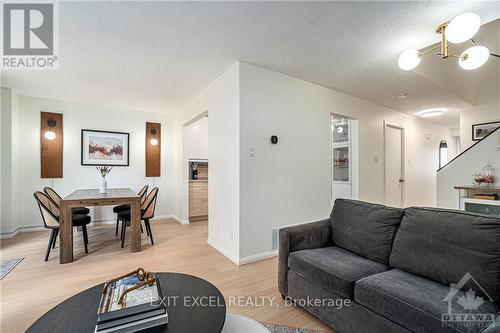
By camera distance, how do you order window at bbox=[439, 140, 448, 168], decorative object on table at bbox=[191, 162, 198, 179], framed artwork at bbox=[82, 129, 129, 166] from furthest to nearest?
window at bbox=[439, 140, 448, 168]
decorative object on table at bbox=[191, 162, 198, 179]
framed artwork at bbox=[82, 129, 129, 166]

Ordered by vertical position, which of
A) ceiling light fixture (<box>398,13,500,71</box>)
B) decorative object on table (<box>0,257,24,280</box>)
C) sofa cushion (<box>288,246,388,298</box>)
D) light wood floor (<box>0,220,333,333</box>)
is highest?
ceiling light fixture (<box>398,13,500,71</box>)

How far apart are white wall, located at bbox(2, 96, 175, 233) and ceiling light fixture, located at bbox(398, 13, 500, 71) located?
16.0ft

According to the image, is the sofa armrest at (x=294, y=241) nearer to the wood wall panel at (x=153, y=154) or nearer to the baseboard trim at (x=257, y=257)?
the baseboard trim at (x=257, y=257)

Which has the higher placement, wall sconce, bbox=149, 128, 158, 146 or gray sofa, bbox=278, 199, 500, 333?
wall sconce, bbox=149, 128, 158, 146

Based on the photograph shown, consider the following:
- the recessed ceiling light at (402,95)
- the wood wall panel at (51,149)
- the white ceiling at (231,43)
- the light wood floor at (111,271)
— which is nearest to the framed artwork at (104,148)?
the wood wall panel at (51,149)

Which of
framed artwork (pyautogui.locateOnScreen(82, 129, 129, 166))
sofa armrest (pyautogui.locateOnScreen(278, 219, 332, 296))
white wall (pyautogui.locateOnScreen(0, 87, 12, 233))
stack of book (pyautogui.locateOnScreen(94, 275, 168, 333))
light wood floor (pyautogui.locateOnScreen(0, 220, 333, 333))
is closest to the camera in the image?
stack of book (pyautogui.locateOnScreen(94, 275, 168, 333))

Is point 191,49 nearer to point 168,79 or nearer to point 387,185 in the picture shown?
point 168,79

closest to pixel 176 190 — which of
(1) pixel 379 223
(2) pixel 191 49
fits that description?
(2) pixel 191 49

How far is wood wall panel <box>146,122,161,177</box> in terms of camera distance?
5.30 m

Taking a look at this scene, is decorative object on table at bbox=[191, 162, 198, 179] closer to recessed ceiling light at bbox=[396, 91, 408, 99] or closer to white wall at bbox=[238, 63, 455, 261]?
white wall at bbox=[238, 63, 455, 261]

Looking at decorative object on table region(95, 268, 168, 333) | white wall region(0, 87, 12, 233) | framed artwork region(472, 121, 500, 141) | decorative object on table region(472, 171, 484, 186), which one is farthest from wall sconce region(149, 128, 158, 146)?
framed artwork region(472, 121, 500, 141)

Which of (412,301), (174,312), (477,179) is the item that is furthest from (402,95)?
(174,312)

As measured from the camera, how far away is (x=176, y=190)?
5500 mm

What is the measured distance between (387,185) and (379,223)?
11.6 feet
